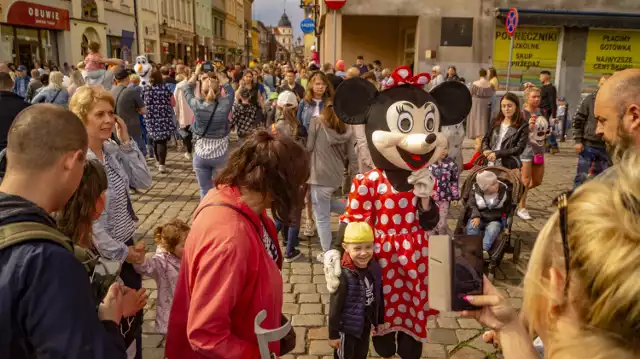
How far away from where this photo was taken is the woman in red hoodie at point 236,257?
6.17ft

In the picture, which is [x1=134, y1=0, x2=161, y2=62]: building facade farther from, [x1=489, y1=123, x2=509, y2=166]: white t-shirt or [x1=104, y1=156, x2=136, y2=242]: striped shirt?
[x1=104, y1=156, x2=136, y2=242]: striped shirt

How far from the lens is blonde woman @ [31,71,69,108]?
26.6 feet

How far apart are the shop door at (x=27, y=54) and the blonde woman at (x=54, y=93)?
47.0 ft

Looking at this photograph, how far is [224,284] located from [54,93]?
24.9ft

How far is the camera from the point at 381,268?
10.6 ft

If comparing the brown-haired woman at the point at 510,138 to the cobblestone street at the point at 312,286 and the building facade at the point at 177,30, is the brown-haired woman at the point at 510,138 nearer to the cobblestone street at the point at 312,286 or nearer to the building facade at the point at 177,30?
the cobblestone street at the point at 312,286

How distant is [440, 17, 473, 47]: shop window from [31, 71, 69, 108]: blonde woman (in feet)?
34.3

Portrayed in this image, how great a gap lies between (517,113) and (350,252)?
3934 millimetres

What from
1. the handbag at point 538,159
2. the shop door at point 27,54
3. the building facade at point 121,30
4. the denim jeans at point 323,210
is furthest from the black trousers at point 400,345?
the building facade at point 121,30

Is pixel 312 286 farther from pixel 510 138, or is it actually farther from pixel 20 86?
pixel 20 86

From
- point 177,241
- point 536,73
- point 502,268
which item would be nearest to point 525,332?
point 177,241

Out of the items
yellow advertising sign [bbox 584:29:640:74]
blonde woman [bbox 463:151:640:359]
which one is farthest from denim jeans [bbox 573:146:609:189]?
yellow advertising sign [bbox 584:29:640:74]

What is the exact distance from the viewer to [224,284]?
6.15ft

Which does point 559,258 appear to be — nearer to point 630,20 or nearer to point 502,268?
point 502,268
